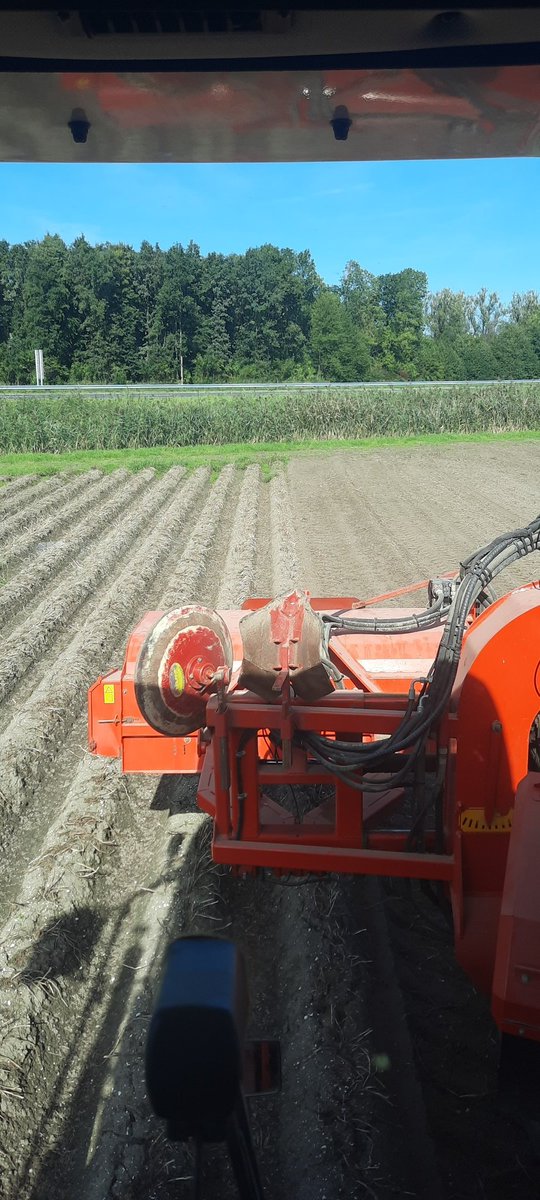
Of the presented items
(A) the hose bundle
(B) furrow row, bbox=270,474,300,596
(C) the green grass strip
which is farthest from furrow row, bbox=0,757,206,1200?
(C) the green grass strip

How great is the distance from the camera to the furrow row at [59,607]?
8.78m

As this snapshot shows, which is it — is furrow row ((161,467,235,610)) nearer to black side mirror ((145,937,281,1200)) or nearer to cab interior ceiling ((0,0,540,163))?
cab interior ceiling ((0,0,540,163))

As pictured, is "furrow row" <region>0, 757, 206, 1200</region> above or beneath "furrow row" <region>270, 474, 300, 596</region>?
beneath

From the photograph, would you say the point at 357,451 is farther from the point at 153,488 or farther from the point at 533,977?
the point at 533,977

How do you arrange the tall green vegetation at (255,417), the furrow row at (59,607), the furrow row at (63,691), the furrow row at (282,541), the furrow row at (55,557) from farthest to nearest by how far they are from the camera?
the tall green vegetation at (255,417)
the furrow row at (282,541)
the furrow row at (55,557)
the furrow row at (59,607)
the furrow row at (63,691)

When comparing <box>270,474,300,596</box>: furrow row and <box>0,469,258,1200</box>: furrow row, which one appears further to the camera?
<box>270,474,300,596</box>: furrow row

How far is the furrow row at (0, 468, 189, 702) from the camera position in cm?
878

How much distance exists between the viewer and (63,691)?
25.8 feet

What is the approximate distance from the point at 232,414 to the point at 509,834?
917 inches

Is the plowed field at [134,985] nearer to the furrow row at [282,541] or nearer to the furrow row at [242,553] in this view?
the furrow row at [242,553]

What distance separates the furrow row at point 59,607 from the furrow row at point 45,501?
1.56 metres

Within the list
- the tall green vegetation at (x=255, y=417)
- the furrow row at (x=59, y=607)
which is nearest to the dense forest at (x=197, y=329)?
the tall green vegetation at (x=255, y=417)

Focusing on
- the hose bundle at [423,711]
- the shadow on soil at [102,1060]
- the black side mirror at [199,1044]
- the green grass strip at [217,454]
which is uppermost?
the black side mirror at [199,1044]

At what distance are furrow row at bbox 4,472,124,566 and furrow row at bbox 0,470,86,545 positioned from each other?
0.28 feet
